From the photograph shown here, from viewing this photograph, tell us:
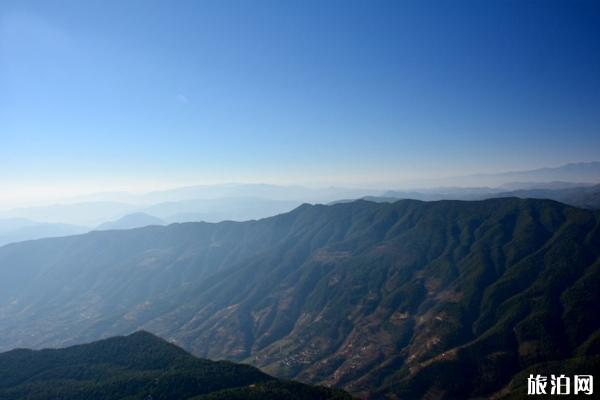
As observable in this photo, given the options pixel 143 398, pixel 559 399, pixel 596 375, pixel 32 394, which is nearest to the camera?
pixel 559 399

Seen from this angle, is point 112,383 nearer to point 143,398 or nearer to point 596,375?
point 143,398

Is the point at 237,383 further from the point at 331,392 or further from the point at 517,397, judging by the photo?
the point at 517,397

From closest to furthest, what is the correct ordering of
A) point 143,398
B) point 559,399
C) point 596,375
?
point 559,399 → point 143,398 → point 596,375

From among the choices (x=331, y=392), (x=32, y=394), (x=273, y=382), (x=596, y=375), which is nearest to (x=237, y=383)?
(x=273, y=382)

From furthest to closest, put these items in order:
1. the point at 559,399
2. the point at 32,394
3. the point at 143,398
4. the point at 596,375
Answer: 1. the point at 32,394
2. the point at 596,375
3. the point at 143,398
4. the point at 559,399

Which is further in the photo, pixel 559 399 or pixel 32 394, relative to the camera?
pixel 32 394

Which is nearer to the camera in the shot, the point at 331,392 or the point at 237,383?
the point at 331,392

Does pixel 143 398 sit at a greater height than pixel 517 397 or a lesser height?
greater

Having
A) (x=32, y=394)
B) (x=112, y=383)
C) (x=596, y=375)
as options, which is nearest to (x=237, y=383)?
(x=112, y=383)

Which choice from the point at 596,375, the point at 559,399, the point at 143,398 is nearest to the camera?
the point at 559,399
